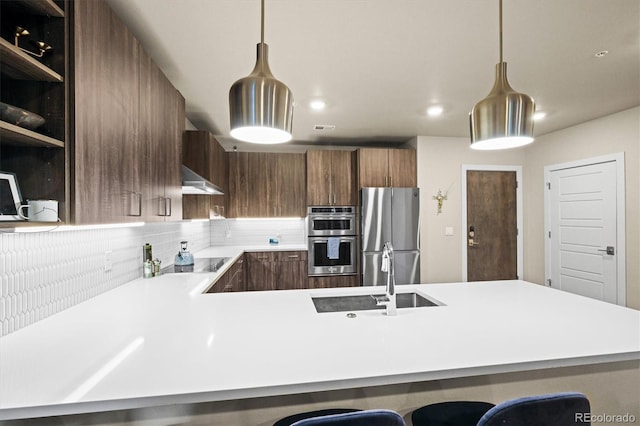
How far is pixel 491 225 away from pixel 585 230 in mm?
1067

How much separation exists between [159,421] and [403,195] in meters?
3.70

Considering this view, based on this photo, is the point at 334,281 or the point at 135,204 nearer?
the point at 135,204

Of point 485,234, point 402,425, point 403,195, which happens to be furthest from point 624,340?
point 485,234

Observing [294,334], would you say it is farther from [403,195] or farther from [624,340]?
[403,195]

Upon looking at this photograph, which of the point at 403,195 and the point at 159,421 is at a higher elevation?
the point at 403,195

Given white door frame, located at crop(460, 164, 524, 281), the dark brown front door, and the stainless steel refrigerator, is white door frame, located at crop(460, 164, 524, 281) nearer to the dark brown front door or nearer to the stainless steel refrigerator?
the dark brown front door

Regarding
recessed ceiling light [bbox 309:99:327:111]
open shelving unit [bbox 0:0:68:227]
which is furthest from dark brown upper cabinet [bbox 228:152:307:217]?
open shelving unit [bbox 0:0:68:227]

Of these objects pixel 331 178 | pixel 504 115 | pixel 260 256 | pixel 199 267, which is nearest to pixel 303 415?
pixel 504 115

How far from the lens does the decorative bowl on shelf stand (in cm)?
94

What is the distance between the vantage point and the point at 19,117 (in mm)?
978

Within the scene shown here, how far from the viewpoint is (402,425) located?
30.3 inches

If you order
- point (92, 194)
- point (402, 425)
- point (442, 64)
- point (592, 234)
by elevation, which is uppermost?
point (442, 64)

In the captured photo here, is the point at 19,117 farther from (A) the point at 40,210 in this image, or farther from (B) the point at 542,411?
(B) the point at 542,411

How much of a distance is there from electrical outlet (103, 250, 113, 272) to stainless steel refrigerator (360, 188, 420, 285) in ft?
9.54
